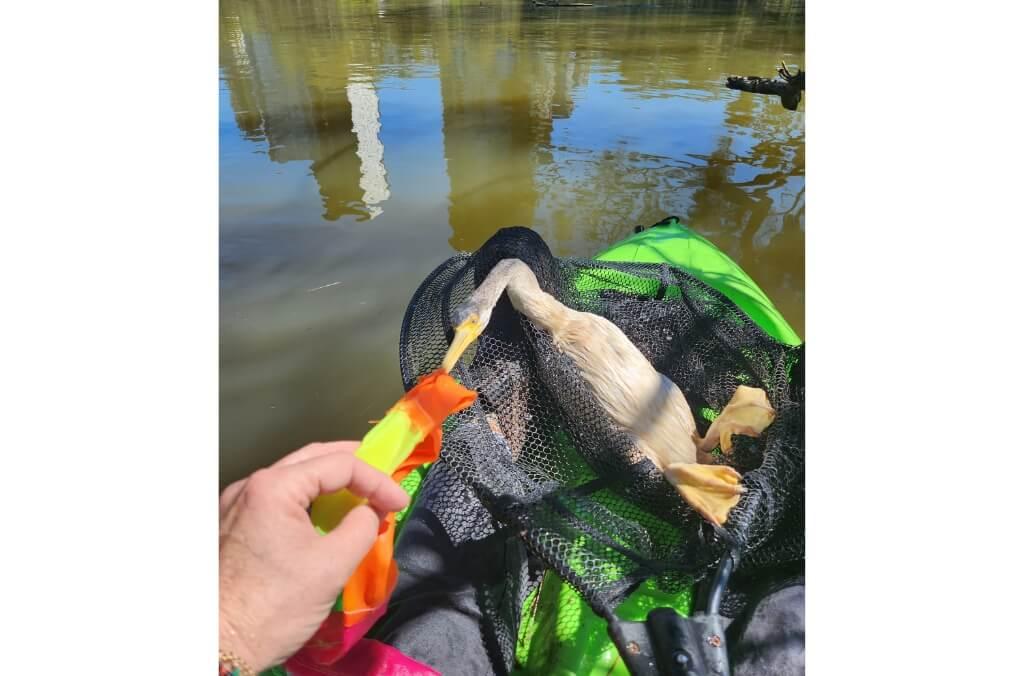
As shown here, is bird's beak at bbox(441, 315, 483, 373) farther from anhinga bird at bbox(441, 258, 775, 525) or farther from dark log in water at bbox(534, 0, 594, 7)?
dark log in water at bbox(534, 0, 594, 7)

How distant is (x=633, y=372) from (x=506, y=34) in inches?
458

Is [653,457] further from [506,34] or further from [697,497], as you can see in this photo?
[506,34]

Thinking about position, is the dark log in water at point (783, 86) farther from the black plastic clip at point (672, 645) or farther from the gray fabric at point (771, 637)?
the black plastic clip at point (672, 645)

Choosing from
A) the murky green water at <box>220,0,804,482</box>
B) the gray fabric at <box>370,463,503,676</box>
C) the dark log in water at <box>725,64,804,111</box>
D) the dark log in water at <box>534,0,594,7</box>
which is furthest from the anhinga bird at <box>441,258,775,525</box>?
the dark log in water at <box>534,0,594,7</box>

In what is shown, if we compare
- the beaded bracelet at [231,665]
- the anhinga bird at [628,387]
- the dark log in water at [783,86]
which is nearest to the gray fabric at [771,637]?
the anhinga bird at [628,387]

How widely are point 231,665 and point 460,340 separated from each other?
1066 millimetres

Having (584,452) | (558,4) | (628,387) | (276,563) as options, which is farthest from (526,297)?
(558,4)

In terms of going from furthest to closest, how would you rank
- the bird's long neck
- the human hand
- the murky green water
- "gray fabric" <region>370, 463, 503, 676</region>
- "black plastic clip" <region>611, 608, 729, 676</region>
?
the murky green water < the bird's long neck < "gray fabric" <region>370, 463, 503, 676</region> < "black plastic clip" <region>611, 608, 729, 676</region> < the human hand

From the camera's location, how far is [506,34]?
1181 cm

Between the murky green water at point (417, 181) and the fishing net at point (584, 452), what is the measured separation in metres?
1.23

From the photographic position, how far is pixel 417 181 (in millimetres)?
5168

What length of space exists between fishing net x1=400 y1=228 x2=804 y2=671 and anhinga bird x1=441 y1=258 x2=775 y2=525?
6 centimetres

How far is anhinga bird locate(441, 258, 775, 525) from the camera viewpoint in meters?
1.83

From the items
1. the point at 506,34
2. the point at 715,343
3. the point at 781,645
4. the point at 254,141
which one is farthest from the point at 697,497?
the point at 506,34
